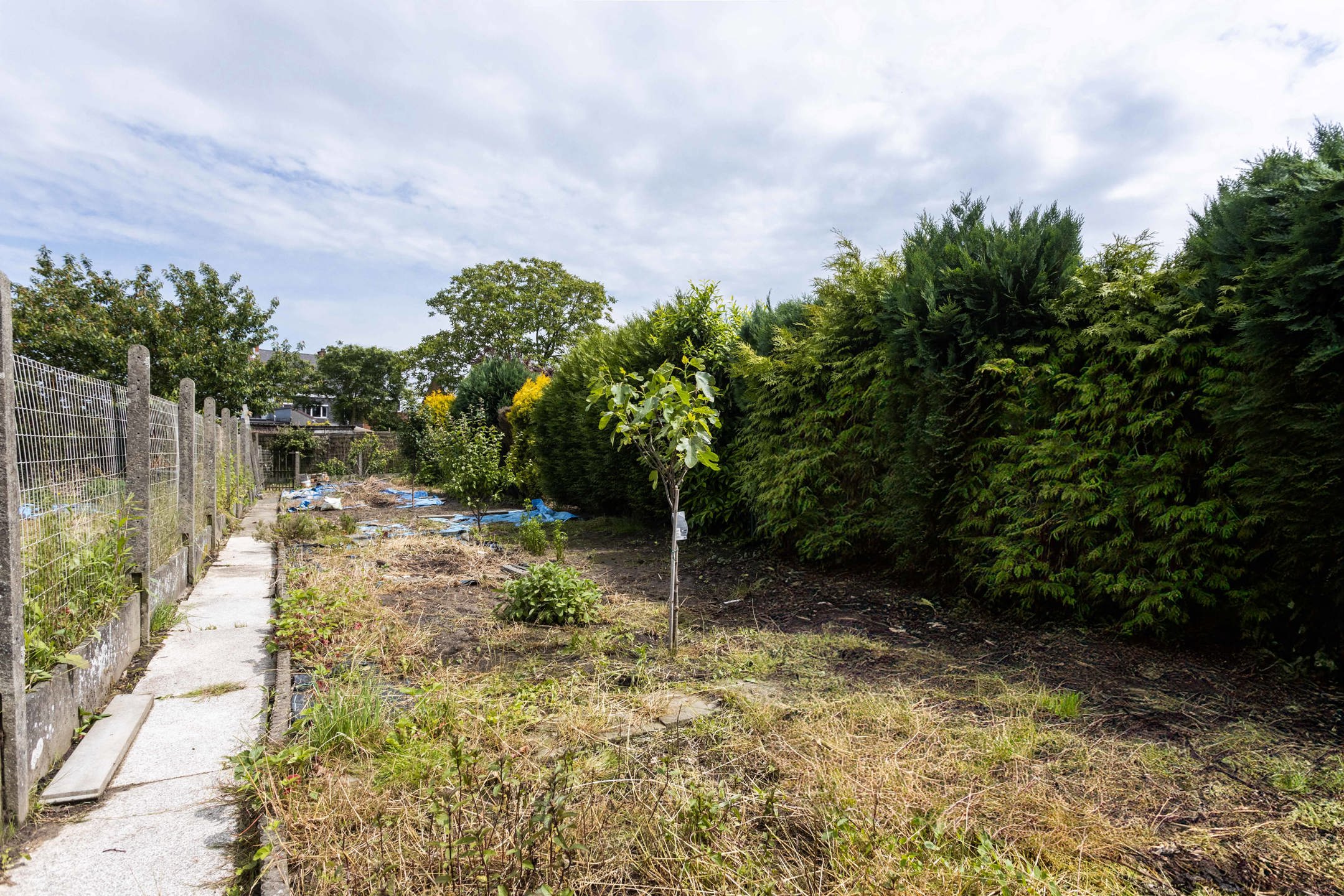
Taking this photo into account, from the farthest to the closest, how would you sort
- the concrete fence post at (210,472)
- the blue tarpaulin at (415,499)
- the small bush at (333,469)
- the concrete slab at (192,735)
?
the small bush at (333,469)
the blue tarpaulin at (415,499)
the concrete fence post at (210,472)
the concrete slab at (192,735)

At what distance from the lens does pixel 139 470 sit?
4871mm

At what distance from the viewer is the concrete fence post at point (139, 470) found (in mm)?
4602

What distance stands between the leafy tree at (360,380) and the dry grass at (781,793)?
51.8m

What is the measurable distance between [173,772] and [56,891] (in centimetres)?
80

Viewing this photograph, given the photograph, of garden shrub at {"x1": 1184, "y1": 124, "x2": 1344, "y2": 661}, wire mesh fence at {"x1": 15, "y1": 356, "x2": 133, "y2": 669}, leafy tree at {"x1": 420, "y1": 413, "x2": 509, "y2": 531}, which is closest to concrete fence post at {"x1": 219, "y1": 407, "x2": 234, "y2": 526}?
leafy tree at {"x1": 420, "y1": 413, "x2": 509, "y2": 531}

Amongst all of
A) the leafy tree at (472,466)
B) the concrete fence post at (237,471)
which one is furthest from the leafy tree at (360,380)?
the leafy tree at (472,466)

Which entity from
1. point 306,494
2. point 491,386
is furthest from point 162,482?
point 491,386

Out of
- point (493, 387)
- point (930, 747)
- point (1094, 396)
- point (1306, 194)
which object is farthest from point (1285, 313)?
point (493, 387)

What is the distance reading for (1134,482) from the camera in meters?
4.09

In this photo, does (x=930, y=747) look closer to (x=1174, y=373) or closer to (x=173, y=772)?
(x=1174, y=373)

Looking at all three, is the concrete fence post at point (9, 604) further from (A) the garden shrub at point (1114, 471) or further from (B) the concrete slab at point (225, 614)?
(A) the garden shrub at point (1114, 471)

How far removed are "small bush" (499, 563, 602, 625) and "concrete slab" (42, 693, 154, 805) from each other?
2.21 metres

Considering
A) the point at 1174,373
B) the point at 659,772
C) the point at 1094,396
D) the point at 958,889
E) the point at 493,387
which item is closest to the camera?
the point at 958,889

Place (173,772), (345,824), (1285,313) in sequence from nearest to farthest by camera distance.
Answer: (345,824) → (173,772) → (1285,313)
